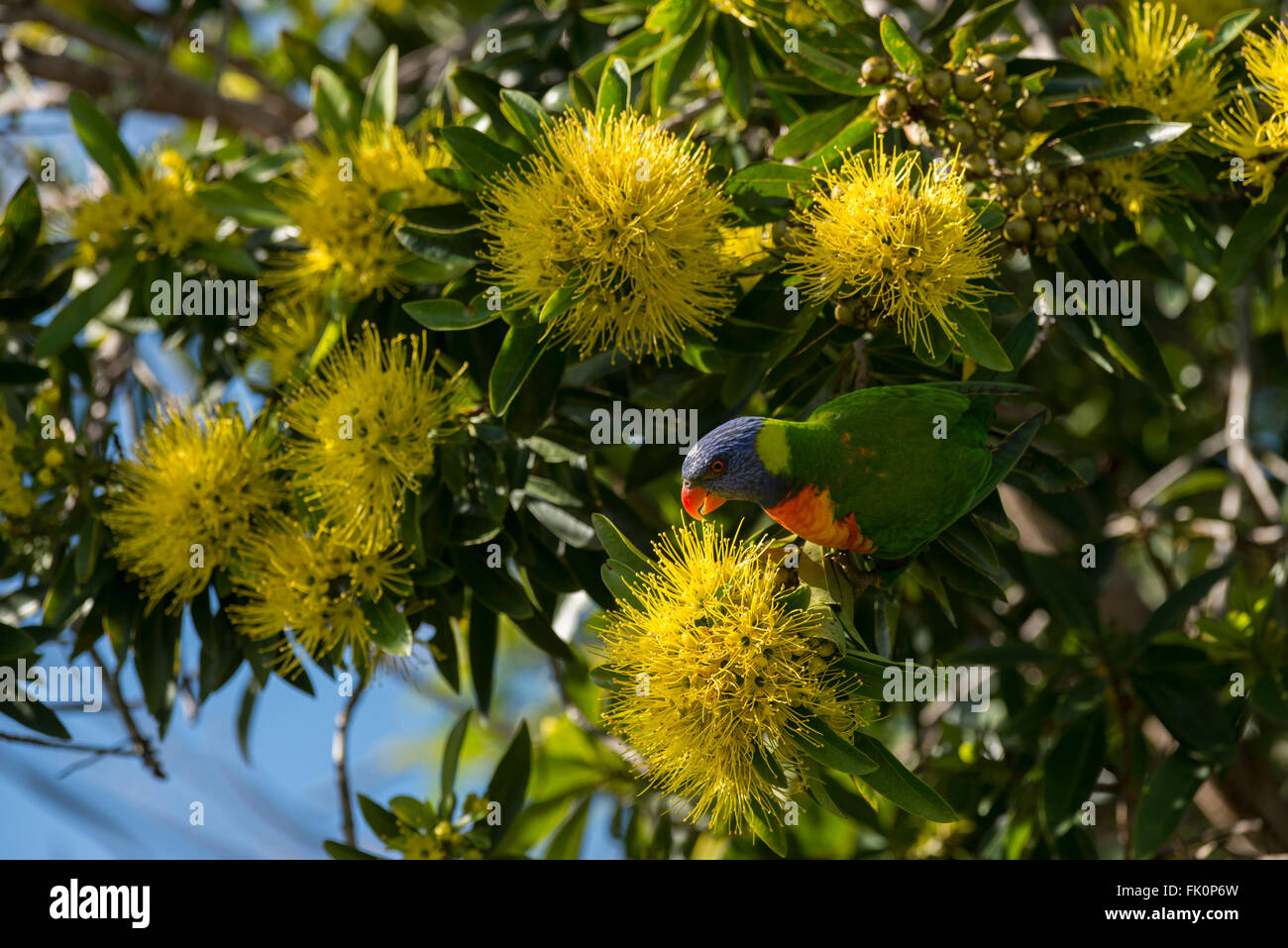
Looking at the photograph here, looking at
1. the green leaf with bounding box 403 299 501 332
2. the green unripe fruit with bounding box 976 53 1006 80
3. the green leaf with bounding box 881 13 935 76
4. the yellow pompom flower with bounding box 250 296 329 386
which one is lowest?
the green leaf with bounding box 403 299 501 332

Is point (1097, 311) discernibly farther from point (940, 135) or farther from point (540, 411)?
point (540, 411)

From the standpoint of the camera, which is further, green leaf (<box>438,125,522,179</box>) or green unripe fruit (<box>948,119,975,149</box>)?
green leaf (<box>438,125,522,179</box>)

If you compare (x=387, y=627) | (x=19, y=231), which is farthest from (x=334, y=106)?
(x=387, y=627)

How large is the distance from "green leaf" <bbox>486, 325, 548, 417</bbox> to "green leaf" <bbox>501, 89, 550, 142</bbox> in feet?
1.41

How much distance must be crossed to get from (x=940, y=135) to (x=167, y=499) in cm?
198

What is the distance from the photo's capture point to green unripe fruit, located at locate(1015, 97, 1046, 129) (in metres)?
2.51

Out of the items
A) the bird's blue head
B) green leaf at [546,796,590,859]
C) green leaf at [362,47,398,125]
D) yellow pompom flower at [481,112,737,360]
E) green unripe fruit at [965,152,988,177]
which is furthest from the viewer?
green leaf at [546,796,590,859]

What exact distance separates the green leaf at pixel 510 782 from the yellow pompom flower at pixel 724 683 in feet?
3.18

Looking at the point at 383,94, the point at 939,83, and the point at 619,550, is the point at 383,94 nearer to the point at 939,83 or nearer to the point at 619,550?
the point at 939,83

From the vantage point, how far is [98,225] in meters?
3.25

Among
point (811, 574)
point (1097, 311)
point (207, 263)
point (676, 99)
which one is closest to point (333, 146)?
point (207, 263)

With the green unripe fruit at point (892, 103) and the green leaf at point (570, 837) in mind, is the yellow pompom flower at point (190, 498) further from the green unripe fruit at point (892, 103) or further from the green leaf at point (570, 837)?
the green unripe fruit at point (892, 103)

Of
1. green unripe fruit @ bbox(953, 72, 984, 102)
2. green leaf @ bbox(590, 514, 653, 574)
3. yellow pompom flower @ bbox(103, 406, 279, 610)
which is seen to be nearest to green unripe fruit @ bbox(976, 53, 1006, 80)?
green unripe fruit @ bbox(953, 72, 984, 102)

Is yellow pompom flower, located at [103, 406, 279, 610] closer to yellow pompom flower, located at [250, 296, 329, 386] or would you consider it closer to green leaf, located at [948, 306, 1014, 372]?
yellow pompom flower, located at [250, 296, 329, 386]
